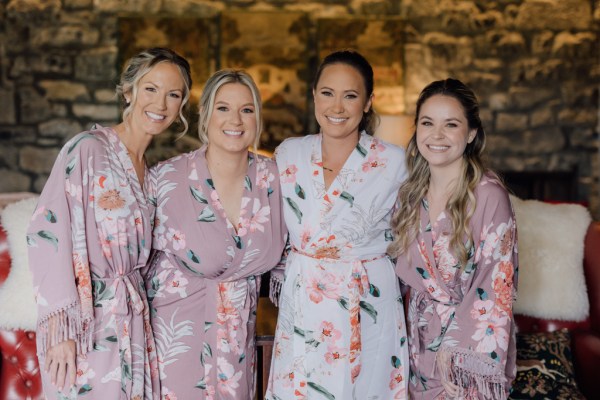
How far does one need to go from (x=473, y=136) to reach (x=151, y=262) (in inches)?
44.0

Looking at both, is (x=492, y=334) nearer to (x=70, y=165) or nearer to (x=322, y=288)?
(x=322, y=288)

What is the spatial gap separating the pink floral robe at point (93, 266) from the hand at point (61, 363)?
0.02m

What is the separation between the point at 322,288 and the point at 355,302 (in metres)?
0.11

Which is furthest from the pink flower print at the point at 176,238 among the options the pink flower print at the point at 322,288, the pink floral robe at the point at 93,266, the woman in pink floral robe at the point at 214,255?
the pink flower print at the point at 322,288

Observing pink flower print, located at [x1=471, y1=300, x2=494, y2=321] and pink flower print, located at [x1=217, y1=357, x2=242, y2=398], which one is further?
pink flower print, located at [x1=217, y1=357, x2=242, y2=398]

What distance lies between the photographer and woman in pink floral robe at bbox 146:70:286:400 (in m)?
1.94

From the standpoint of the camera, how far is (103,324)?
174 cm

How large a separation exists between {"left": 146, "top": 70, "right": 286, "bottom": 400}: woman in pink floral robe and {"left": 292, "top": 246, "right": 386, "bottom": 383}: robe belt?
0.27 meters

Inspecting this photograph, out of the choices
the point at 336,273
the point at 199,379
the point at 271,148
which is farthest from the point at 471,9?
the point at 199,379

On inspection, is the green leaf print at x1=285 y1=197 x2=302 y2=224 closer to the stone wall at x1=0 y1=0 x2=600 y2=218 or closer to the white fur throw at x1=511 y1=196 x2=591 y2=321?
the white fur throw at x1=511 y1=196 x2=591 y2=321

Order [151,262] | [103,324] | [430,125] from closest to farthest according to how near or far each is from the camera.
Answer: [103,324] → [430,125] → [151,262]

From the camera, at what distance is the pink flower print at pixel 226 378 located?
194 centimetres

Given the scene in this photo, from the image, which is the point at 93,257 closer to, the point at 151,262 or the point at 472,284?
the point at 151,262

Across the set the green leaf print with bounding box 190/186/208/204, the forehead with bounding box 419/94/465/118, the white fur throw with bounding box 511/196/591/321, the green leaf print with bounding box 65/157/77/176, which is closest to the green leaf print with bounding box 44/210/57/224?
the green leaf print with bounding box 65/157/77/176
